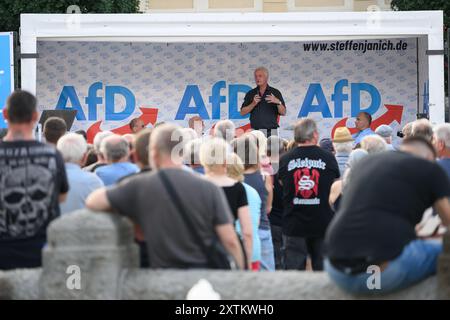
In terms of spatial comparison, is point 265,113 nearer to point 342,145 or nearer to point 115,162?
point 342,145

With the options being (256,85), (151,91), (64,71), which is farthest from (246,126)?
(64,71)

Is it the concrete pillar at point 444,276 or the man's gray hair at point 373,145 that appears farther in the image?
the man's gray hair at point 373,145

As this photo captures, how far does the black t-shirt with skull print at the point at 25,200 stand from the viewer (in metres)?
5.89

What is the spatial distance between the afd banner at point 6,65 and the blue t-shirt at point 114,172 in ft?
19.7

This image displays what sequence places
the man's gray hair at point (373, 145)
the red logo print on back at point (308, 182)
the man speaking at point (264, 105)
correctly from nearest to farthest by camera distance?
the man's gray hair at point (373, 145), the red logo print on back at point (308, 182), the man speaking at point (264, 105)

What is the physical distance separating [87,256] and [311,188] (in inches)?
146

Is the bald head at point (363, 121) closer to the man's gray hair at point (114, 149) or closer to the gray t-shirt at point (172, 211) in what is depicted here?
the man's gray hair at point (114, 149)

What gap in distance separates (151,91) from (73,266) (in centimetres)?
1068

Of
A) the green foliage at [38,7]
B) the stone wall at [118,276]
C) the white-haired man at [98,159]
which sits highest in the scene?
the green foliage at [38,7]

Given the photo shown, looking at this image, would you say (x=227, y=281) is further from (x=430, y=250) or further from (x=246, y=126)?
(x=246, y=126)

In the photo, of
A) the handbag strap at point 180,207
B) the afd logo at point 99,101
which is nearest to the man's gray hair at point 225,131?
the handbag strap at point 180,207

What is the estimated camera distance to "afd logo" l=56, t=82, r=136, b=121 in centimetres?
1571

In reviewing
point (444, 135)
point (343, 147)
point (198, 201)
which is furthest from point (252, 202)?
point (343, 147)

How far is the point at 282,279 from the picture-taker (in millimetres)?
5262
